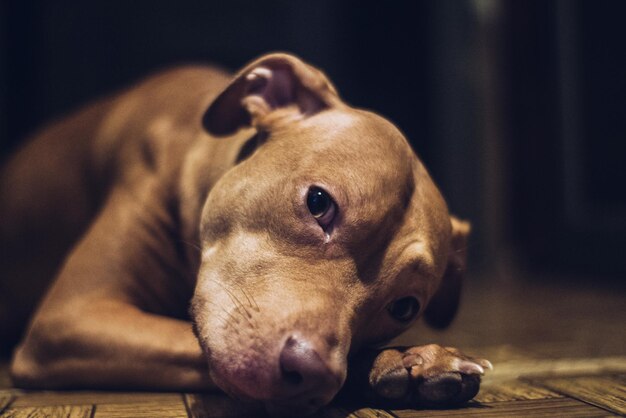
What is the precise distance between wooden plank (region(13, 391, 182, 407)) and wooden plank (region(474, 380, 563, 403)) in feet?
2.17

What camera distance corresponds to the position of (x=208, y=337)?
1.50 metres

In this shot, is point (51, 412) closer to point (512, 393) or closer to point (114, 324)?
point (114, 324)

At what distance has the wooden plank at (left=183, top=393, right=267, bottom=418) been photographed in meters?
1.51

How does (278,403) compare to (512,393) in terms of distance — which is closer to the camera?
(278,403)

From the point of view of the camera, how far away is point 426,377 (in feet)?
4.97

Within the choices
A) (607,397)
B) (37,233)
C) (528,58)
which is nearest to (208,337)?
(607,397)

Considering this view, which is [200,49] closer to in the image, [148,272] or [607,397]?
[148,272]

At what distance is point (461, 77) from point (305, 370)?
5.10 metres

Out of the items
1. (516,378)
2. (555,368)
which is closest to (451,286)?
(516,378)

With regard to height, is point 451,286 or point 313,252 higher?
point 313,252

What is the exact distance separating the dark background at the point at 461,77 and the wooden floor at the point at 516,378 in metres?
1.62

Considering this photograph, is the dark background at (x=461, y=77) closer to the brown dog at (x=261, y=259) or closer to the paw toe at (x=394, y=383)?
the brown dog at (x=261, y=259)

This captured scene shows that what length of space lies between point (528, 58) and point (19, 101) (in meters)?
3.94

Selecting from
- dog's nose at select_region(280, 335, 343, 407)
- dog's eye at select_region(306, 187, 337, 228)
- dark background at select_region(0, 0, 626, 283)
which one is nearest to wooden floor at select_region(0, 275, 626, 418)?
dog's nose at select_region(280, 335, 343, 407)
